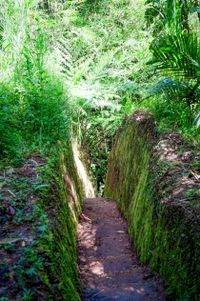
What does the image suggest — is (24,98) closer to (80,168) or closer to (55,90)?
(55,90)

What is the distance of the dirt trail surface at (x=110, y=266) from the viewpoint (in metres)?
→ 3.38

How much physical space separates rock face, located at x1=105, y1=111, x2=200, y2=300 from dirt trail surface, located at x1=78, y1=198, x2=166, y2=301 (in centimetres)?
17

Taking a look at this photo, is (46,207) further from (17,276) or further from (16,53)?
(16,53)

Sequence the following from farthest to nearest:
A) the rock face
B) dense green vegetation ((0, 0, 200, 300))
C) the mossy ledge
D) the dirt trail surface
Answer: dense green vegetation ((0, 0, 200, 300))
the dirt trail surface
the rock face
the mossy ledge

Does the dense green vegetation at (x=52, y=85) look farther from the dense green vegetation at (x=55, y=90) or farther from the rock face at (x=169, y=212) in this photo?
the rock face at (x=169, y=212)

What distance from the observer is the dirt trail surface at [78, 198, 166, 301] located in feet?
11.1

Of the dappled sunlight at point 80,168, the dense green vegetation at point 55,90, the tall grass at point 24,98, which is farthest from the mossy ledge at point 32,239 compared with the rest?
the dappled sunlight at point 80,168

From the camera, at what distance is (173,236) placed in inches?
123

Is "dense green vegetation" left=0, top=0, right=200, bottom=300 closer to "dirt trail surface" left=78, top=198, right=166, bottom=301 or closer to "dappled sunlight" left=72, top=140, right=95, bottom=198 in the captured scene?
"dirt trail surface" left=78, top=198, right=166, bottom=301

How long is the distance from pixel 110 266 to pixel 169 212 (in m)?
1.32

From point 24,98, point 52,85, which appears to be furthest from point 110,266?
point 52,85

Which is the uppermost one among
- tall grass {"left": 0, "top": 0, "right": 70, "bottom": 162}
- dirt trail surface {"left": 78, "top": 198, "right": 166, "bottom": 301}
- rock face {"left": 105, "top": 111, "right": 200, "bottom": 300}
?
tall grass {"left": 0, "top": 0, "right": 70, "bottom": 162}

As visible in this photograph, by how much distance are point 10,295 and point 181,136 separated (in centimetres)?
344

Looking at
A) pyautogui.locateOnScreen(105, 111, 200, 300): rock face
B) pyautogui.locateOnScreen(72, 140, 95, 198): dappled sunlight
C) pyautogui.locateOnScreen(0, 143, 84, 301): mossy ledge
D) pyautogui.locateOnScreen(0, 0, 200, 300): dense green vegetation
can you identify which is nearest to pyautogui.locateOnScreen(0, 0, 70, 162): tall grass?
pyautogui.locateOnScreen(0, 0, 200, 300): dense green vegetation
